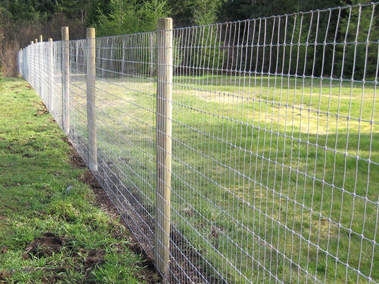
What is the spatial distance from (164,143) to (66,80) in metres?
5.72

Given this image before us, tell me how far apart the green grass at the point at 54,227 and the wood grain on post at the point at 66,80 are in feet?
4.21

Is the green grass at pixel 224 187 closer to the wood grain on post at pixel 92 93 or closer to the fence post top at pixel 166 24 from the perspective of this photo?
the wood grain on post at pixel 92 93

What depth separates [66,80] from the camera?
890 centimetres

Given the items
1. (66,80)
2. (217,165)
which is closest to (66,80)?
(66,80)

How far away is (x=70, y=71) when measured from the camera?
8742 mm

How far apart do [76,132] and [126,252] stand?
461cm

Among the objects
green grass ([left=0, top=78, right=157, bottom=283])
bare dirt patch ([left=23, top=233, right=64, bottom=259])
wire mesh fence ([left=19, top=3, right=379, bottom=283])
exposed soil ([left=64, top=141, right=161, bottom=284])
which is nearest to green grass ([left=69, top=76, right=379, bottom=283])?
wire mesh fence ([left=19, top=3, right=379, bottom=283])

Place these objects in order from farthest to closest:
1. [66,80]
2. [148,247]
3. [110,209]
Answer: [66,80], [110,209], [148,247]

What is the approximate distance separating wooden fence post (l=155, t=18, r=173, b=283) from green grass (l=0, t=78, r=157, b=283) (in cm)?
30

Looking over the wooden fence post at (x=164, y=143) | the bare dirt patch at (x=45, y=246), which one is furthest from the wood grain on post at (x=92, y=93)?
the wooden fence post at (x=164, y=143)

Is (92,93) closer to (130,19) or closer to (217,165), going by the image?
(217,165)

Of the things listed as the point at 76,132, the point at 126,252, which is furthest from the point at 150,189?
the point at 76,132

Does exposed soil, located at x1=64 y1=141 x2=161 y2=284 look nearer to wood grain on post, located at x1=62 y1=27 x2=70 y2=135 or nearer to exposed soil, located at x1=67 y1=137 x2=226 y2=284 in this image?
exposed soil, located at x1=67 y1=137 x2=226 y2=284

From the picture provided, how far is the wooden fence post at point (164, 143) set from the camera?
11.8 feet
